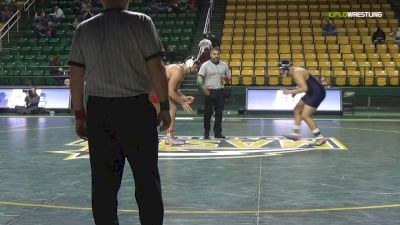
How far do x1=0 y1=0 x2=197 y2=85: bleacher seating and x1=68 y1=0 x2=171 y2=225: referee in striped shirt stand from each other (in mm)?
19491

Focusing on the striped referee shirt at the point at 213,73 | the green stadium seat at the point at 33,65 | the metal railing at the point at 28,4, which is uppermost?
the metal railing at the point at 28,4

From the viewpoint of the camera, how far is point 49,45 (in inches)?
1041

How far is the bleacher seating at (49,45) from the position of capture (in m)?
23.3

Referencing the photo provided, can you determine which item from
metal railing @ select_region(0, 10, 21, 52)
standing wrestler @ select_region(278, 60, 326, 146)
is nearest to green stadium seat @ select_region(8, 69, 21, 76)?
metal railing @ select_region(0, 10, 21, 52)

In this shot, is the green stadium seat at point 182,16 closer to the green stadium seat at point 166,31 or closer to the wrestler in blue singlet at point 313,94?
the green stadium seat at point 166,31

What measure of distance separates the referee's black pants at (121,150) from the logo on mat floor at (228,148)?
5.41 m

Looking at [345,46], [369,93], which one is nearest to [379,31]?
[345,46]

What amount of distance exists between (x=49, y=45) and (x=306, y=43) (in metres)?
10.2

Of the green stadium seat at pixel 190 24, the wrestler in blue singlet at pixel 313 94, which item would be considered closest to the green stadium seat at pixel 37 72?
the green stadium seat at pixel 190 24

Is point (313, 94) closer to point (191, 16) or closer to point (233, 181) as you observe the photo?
point (233, 181)

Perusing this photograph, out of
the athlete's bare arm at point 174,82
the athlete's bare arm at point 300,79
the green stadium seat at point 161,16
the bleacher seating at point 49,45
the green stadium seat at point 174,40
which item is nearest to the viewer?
the athlete's bare arm at point 174,82

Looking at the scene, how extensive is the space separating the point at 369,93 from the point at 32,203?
17203mm

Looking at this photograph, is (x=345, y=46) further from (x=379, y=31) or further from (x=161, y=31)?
(x=161, y=31)
